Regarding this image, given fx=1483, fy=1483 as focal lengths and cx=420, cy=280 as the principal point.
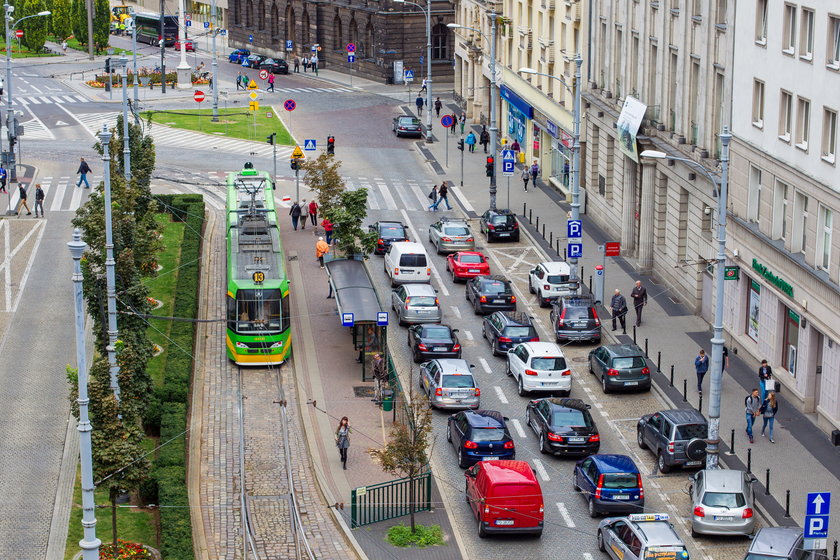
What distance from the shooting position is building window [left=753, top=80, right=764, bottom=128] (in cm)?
5016

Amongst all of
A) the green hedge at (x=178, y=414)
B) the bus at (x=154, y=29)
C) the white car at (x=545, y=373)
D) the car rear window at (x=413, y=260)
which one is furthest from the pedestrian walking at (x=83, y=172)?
the bus at (x=154, y=29)

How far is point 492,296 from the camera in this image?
57.9m

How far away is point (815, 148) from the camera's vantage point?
44969mm

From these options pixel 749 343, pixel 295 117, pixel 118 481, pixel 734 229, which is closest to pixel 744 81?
pixel 734 229

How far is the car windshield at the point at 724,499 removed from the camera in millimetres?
38094

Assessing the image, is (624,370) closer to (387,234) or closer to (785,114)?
(785,114)

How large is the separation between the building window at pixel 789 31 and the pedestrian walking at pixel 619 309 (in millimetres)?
12464

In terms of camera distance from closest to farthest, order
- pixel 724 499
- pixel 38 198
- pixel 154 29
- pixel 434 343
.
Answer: pixel 724 499 → pixel 434 343 → pixel 38 198 → pixel 154 29

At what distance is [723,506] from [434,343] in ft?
53.3

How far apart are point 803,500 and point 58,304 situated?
102ft

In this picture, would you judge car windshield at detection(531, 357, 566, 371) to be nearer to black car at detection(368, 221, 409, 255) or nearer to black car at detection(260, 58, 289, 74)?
black car at detection(368, 221, 409, 255)

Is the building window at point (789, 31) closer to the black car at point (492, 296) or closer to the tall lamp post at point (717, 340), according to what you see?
the tall lamp post at point (717, 340)

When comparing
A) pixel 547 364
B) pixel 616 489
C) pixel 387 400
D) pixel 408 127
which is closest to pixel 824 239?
pixel 547 364

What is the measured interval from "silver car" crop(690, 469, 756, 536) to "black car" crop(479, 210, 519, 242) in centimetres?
3178
